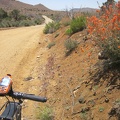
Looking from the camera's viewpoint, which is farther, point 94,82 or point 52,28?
point 52,28

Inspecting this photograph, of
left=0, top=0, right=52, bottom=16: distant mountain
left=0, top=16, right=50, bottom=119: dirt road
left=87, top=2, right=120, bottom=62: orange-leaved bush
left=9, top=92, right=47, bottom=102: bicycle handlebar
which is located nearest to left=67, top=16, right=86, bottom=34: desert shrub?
left=0, top=16, right=50, bottom=119: dirt road

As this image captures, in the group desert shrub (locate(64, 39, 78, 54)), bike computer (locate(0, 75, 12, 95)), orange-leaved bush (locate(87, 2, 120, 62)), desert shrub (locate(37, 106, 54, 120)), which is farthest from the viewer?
desert shrub (locate(64, 39, 78, 54))

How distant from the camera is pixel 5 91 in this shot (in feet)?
9.30

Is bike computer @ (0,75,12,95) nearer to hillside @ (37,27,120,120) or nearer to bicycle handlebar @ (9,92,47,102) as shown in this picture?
bicycle handlebar @ (9,92,47,102)

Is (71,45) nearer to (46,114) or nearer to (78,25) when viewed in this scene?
(78,25)

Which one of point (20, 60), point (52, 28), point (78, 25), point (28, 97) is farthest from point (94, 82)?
point (52, 28)

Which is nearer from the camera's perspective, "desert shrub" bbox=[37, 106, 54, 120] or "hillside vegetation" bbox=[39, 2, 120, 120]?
"hillside vegetation" bbox=[39, 2, 120, 120]

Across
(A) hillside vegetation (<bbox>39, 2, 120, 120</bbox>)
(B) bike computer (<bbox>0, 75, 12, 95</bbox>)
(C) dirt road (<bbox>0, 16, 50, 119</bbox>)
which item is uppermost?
(B) bike computer (<bbox>0, 75, 12, 95</bbox>)

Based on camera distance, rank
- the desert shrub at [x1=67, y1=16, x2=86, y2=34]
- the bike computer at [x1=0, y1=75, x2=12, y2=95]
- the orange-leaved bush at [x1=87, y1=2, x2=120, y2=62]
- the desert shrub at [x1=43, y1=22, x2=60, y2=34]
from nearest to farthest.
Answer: the bike computer at [x1=0, y1=75, x2=12, y2=95] < the orange-leaved bush at [x1=87, y1=2, x2=120, y2=62] < the desert shrub at [x1=67, y1=16, x2=86, y2=34] < the desert shrub at [x1=43, y1=22, x2=60, y2=34]

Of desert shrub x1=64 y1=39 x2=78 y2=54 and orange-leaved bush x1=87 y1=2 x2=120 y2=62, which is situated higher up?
orange-leaved bush x1=87 y1=2 x2=120 y2=62

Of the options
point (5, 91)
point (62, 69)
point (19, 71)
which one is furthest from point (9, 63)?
point (5, 91)

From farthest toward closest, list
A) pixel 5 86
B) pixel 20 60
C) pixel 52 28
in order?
pixel 52 28
pixel 20 60
pixel 5 86

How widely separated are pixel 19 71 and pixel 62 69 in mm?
1936

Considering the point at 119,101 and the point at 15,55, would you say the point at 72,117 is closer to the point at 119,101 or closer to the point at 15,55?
the point at 119,101
